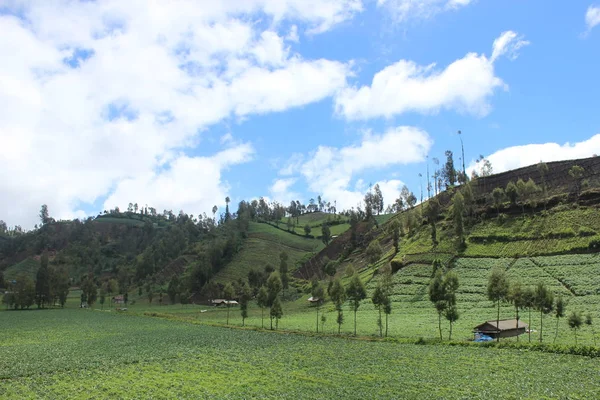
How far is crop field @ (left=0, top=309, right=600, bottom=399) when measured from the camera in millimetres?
30219

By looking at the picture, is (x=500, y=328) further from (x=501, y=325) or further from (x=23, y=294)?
(x=23, y=294)

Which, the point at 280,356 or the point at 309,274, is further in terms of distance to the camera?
the point at 309,274

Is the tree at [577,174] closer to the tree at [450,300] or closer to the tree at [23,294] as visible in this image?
the tree at [450,300]

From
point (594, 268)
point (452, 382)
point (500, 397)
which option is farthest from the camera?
point (594, 268)

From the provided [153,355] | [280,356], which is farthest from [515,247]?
[153,355]

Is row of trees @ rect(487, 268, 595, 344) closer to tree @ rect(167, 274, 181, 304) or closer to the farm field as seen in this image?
the farm field

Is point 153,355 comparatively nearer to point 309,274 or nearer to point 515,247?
point 515,247

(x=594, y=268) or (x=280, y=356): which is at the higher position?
(x=594, y=268)

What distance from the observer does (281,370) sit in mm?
37406

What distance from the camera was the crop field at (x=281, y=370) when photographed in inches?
1190

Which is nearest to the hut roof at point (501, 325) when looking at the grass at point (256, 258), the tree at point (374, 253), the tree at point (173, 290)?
the tree at point (374, 253)

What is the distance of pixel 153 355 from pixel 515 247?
89294 millimetres

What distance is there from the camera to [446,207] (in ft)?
482

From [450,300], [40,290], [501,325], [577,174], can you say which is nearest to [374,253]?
[577,174]
